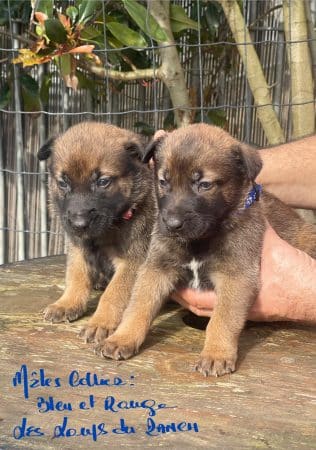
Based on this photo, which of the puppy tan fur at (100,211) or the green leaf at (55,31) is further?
the green leaf at (55,31)

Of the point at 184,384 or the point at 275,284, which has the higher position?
the point at 275,284

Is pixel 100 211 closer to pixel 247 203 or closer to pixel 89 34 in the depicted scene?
pixel 247 203

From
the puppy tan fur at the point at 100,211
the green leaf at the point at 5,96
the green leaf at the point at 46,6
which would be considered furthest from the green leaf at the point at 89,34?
the puppy tan fur at the point at 100,211

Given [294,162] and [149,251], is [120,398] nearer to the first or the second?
[149,251]

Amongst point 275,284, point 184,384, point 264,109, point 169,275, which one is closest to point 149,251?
point 169,275

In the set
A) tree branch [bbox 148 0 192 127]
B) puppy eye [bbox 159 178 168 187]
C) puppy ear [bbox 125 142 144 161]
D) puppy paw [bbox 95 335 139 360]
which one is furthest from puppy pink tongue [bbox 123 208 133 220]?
tree branch [bbox 148 0 192 127]

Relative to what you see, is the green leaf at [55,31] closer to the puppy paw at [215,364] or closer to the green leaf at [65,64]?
the green leaf at [65,64]

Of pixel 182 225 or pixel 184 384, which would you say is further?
pixel 182 225
